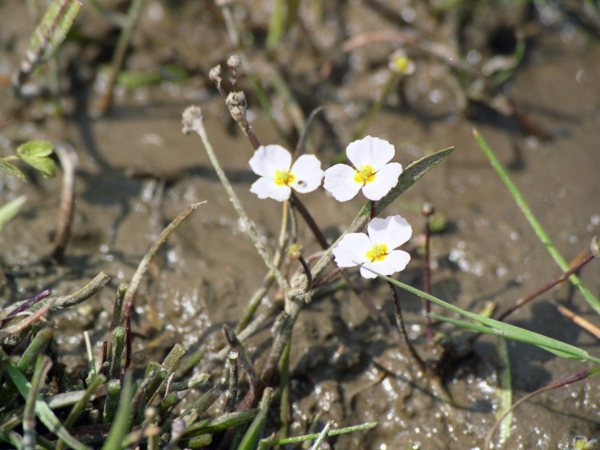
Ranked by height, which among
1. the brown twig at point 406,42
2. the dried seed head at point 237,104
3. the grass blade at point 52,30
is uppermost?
the grass blade at point 52,30

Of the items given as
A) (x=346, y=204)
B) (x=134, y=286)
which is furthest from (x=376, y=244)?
(x=346, y=204)

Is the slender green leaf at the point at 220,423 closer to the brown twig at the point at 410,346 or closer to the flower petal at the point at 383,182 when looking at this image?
the brown twig at the point at 410,346

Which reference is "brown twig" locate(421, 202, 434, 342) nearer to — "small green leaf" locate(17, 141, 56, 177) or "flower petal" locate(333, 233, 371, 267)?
"flower petal" locate(333, 233, 371, 267)

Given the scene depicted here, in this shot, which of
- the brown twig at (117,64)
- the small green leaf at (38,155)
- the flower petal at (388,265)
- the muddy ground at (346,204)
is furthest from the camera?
the brown twig at (117,64)

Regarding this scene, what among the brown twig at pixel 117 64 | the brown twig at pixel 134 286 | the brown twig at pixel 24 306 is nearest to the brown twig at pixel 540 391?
the brown twig at pixel 134 286

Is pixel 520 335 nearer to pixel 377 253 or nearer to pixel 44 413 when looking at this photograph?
pixel 377 253

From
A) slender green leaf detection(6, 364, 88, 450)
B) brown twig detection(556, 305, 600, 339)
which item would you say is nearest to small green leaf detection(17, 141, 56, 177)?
slender green leaf detection(6, 364, 88, 450)
